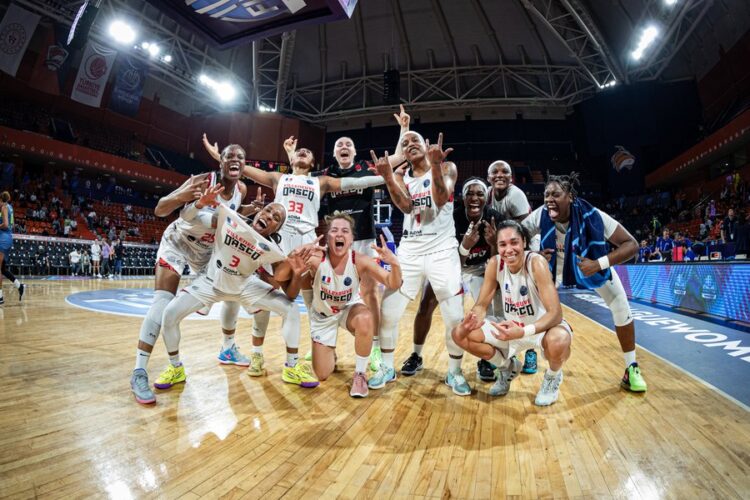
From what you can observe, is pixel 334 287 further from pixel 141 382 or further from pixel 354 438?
pixel 141 382

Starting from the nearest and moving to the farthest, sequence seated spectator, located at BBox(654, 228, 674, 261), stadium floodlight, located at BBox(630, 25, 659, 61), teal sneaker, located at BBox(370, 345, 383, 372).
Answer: teal sneaker, located at BBox(370, 345, 383, 372), seated spectator, located at BBox(654, 228, 674, 261), stadium floodlight, located at BBox(630, 25, 659, 61)

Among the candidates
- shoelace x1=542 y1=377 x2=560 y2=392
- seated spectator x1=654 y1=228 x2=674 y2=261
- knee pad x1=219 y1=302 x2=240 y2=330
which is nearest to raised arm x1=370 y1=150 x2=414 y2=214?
shoelace x1=542 y1=377 x2=560 y2=392

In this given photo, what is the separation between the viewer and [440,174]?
2920 mm

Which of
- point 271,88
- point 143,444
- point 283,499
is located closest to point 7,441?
point 143,444

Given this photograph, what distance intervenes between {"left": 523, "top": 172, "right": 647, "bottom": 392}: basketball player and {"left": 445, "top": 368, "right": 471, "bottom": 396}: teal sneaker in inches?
45.0

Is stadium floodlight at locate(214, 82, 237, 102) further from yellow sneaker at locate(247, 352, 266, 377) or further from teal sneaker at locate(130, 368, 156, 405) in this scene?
teal sneaker at locate(130, 368, 156, 405)

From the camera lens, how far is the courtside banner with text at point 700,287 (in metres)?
5.23

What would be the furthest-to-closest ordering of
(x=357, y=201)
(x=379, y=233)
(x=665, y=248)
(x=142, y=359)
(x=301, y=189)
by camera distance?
1. (x=379, y=233)
2. (x=665, y=248)
3. (x=357, y=201)
4. (x=301, y=189)
5. (x=142, y=359)

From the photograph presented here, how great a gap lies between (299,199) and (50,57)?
67.1 ft

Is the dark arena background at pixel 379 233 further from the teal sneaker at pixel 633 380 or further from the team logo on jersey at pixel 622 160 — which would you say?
the team logo on jersey at pixel 622 160

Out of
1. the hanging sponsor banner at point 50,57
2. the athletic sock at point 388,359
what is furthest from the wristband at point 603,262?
the hanging sponsor banner at point 50,57

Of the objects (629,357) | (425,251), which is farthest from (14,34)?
(629,357)

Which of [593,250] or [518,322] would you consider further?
[593,250]

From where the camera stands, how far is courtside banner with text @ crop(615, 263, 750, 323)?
17.2 feet
